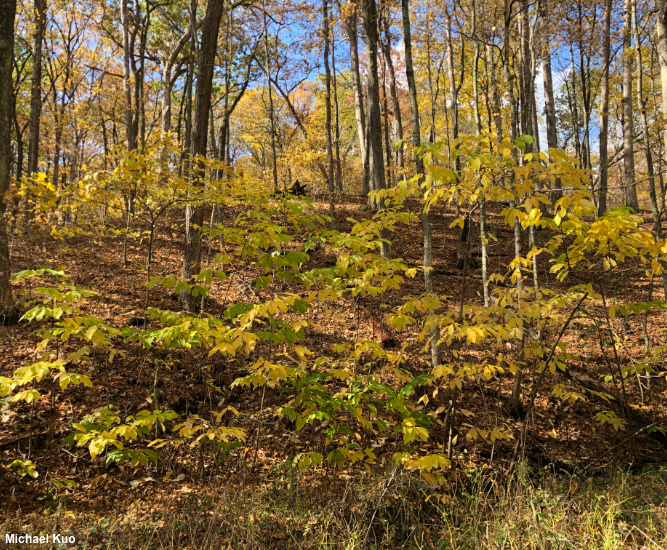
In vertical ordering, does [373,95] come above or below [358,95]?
below

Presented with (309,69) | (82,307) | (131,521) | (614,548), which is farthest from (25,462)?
(309,69)

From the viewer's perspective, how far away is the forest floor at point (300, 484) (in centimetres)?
254

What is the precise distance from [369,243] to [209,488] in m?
2.93

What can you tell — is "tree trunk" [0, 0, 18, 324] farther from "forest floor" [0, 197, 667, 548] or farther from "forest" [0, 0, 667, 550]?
"forest floor" [0, 197, 667, 548]

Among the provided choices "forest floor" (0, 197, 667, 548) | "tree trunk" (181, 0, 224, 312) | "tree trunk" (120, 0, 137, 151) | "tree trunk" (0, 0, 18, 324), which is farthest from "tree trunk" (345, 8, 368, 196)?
"tree trunk" (0, 0, 18, 324)

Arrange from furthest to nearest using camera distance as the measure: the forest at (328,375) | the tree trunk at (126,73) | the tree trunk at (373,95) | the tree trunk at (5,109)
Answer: the tree trunk at (126,73)
the tree trunk at (373,95)
the tree trunk at (5,109)
the forest at (328,375)

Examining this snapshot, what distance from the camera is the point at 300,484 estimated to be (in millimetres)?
3752

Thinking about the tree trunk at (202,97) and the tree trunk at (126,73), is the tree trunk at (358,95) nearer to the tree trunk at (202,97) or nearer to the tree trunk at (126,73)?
the tree trunk at (126,73)

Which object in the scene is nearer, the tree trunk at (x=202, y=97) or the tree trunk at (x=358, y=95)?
the tree trunk at (x=202, y=97)

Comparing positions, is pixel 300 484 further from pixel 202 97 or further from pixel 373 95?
pixel 373 95

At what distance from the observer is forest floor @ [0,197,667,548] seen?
100 inches

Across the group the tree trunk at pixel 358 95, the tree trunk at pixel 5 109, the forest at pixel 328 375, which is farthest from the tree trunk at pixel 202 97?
the tree trunk at pixel 358 95

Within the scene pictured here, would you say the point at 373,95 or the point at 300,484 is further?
the point at 373,95

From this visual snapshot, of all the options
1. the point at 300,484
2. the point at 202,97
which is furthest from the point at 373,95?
the point at 300,484
